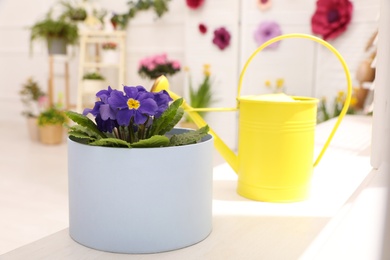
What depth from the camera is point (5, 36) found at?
510cm

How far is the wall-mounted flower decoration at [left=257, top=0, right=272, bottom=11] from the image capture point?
11.7 ft

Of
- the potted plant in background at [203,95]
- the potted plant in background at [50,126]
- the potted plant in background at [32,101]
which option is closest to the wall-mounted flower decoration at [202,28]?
the potted plant in background at [203,95]

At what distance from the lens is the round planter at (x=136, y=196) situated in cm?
54

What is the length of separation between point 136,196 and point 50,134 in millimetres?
3624

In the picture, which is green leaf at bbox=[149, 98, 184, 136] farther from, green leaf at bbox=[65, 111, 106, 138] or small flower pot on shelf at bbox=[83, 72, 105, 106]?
small flower pot on shelf at bbox=[83, 72, 105, 106]

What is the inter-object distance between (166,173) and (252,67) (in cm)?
322

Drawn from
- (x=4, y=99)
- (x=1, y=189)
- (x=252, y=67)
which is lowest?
(x=1, y=189)

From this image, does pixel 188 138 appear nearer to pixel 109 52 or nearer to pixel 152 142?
pixel 152 142

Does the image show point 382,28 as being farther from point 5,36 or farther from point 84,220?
point 5,36

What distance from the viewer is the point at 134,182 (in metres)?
0.54

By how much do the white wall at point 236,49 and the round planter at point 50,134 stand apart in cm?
78

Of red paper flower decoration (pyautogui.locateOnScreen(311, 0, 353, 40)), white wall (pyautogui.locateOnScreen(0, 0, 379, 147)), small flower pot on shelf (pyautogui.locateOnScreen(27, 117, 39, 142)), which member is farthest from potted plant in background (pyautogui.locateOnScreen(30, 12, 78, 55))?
red paper flower decoration (pyautogui.locateOnScreen(311, 0, 353, 40))

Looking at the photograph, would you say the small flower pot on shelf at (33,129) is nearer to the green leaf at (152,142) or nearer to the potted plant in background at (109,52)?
the potted plant in background at (109,52)

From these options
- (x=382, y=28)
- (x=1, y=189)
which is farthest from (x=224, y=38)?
(x=382, y=28)
